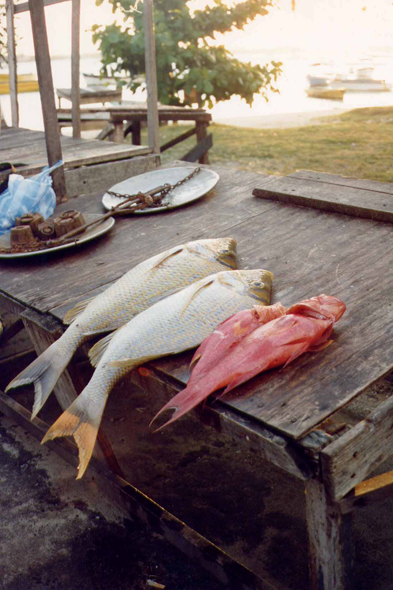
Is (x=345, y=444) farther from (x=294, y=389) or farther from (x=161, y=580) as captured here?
(x=161, y=580)

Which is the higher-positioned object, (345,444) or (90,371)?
(345,444)

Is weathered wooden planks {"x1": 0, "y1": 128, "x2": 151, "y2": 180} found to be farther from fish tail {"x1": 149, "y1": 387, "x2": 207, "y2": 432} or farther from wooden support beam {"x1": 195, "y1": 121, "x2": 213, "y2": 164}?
fish tail {"x1": 149, "y1": 387, "x2": 207, "y2": 432}

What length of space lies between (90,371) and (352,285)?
270 cm

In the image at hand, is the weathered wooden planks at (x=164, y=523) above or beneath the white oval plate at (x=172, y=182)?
beneath

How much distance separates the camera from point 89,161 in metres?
4.71

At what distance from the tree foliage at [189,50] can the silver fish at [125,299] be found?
966cm

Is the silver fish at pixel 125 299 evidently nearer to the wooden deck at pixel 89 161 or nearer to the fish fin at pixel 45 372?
the fish fin at pixel 45 372

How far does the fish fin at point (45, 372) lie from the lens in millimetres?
2127

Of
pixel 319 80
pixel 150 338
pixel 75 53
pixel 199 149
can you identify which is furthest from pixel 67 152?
pixel 319 80

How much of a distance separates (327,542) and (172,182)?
3.00 m

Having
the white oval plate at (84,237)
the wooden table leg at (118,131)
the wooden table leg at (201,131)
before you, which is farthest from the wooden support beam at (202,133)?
the white oval plate at (84,237)

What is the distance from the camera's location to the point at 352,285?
8.19 feet

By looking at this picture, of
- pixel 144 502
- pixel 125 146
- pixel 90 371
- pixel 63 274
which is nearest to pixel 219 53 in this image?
pixel 125 146

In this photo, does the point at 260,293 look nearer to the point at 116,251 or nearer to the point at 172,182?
the point at 116,251
